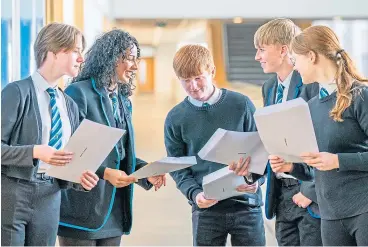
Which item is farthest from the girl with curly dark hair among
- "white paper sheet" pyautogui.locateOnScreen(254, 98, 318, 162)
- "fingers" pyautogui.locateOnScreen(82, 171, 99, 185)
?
"white paper sheet" pyautogui.locateOnScreen(254, 98, 318, 162)

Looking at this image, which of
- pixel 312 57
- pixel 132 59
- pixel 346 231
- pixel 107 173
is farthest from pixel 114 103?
pixel 346 231

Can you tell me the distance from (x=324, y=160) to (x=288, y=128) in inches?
6.4

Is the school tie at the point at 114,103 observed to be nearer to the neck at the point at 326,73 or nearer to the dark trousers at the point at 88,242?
the dark trousers at the point at 88,242

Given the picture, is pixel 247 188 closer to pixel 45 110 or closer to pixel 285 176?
pixel 285 176

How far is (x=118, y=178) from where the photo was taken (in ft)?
8.88

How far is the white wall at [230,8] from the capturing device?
12.1 metres

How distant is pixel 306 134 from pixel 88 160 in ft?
2.66

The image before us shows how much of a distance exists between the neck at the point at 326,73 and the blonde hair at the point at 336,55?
24 millimetres

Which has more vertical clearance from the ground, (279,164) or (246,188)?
(279,164)

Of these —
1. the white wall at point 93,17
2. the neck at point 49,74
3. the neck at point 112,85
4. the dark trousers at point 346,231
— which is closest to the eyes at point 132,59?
the neck at point 112,85

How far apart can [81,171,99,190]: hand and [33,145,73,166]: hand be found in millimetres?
202

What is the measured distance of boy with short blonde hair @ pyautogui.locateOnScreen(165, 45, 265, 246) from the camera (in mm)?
2795

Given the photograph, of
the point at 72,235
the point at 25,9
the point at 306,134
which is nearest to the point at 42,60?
the point at 72,235

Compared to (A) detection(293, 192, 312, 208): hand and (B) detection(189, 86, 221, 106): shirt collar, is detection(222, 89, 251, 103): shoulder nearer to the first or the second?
(B) detection(189, 86, 221, 106): shirt collar
